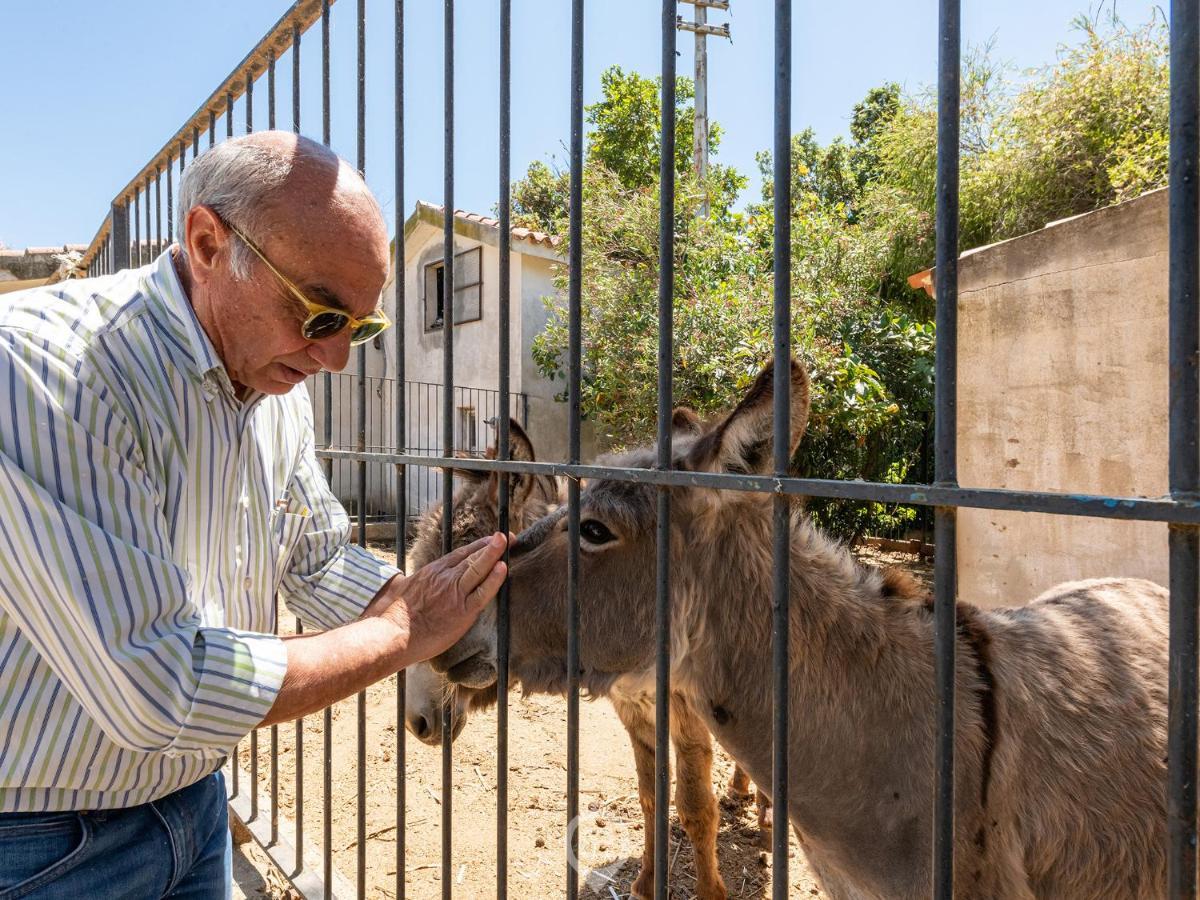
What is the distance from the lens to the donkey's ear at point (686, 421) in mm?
3022

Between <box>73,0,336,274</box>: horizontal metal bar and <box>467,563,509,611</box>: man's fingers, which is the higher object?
<box>73,0,336,274</box>: horizontal metal bar

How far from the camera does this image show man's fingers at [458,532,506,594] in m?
2.07

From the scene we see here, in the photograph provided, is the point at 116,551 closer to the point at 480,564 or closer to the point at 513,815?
the point at 480,564

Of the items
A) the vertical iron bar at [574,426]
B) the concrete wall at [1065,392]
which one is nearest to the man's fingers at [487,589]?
the vertical iron bar at [574,426]

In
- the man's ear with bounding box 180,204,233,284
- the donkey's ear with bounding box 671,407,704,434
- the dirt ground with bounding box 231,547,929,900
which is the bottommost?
the dirt ground with bounding box 231,547,929,900

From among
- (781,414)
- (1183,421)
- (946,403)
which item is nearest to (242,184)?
(781,414)

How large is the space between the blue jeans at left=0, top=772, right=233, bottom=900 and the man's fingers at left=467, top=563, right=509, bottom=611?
0.86 meters

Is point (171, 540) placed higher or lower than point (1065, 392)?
lower

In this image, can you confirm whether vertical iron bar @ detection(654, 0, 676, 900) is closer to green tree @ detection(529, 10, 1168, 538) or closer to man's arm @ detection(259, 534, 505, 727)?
man's arm @ detection(259, 534, 505, 727)

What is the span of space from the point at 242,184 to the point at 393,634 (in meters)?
1.07

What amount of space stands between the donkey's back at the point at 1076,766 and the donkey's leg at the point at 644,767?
198 centimetres

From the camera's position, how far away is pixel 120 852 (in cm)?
171

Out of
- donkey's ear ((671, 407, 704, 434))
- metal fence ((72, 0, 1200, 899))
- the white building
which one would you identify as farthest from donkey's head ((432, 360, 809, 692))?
the white building

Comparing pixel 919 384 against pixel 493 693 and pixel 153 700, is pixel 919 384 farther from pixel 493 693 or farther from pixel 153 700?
pixel 153 700
